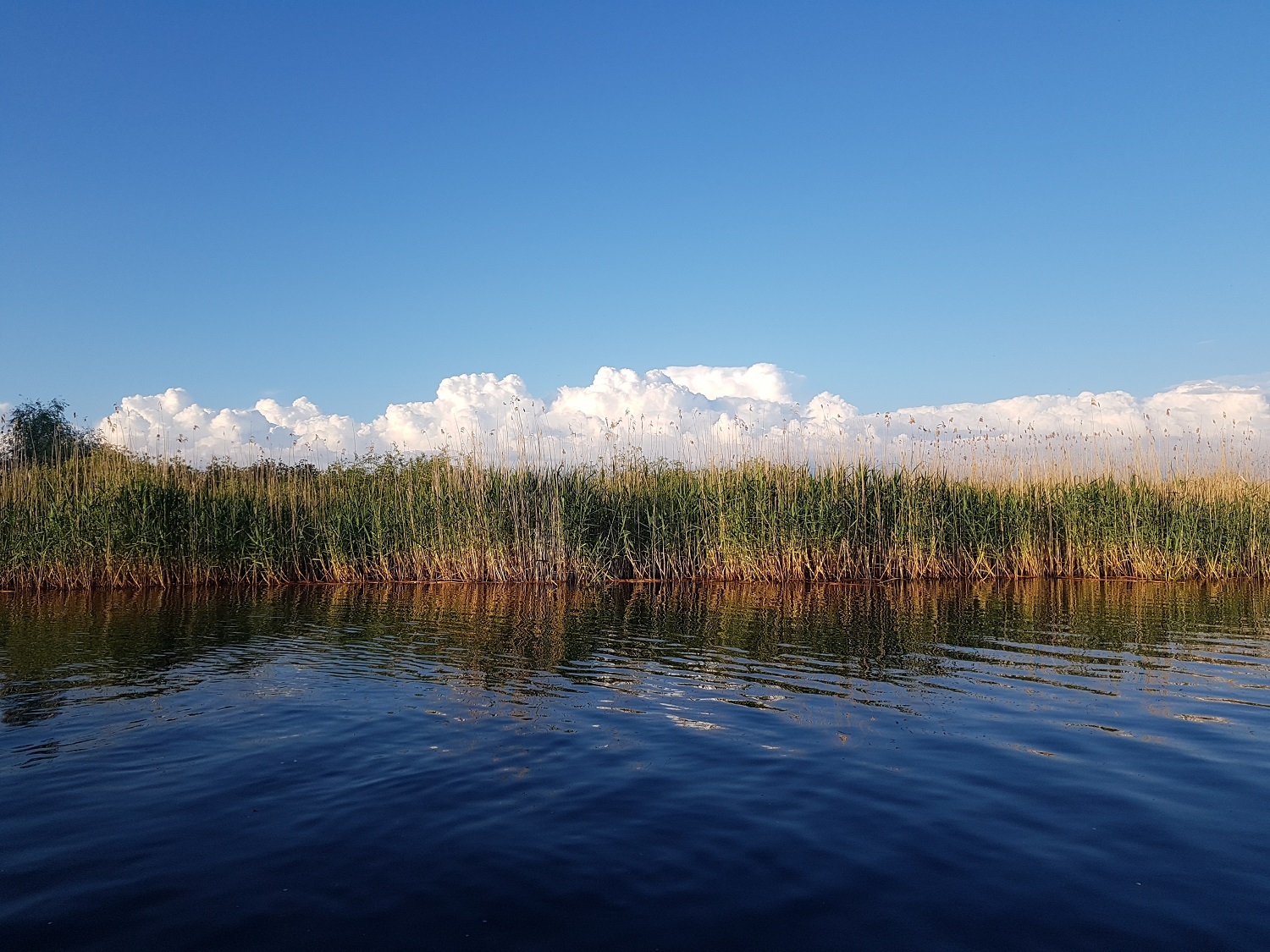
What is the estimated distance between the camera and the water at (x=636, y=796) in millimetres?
3451

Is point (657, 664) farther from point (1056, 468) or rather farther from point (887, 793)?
point (1056, 468)

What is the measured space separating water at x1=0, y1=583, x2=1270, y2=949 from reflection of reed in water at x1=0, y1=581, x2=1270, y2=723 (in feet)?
0.36

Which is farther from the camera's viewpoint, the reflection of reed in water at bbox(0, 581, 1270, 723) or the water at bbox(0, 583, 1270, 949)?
the reflection of reed in water at bbox(0, 581, 1270, 723)

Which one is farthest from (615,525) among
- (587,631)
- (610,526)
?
(587,631)

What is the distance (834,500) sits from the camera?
17250 millimetres

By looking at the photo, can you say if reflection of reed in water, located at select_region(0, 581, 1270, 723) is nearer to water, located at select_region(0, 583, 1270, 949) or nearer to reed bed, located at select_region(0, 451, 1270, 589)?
water, located at select_region(0, 583, 1270, 949)

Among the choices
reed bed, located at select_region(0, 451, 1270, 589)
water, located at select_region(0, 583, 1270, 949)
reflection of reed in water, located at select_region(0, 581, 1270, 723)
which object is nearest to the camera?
water, located at select_region(0, 583, 1270, 949)

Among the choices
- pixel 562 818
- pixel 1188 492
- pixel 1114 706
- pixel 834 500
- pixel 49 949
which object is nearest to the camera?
pixel 49 949

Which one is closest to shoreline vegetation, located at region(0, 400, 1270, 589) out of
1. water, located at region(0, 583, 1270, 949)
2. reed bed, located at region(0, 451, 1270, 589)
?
reed bed, located at region(0, 451, 1270, 589)

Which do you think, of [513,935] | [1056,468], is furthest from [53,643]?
[1056,468]

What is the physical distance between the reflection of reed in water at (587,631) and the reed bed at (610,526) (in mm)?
823

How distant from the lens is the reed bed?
55.9 feet

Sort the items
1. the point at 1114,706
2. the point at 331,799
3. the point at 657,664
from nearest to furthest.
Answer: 1. the point at 331,799
2. the point at 1114,706
3. the point at 657,664

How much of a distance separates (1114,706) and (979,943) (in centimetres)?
444
